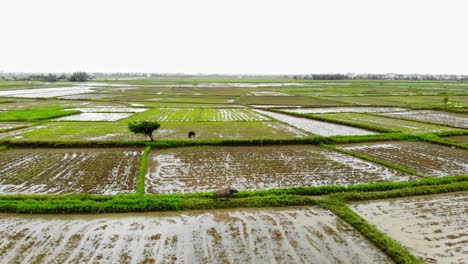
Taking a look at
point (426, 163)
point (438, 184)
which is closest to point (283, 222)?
point (438, 184)

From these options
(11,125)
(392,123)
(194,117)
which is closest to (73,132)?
(11,125)

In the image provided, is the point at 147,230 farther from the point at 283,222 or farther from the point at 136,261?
the point at 283,222

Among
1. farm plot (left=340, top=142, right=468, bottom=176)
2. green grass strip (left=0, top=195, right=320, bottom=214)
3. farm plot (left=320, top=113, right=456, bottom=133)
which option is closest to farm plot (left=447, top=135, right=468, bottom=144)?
farm plot (left=320, top=113, right=456, bottom=133)

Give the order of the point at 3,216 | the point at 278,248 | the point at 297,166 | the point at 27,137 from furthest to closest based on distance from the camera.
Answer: the point at 27,137
the point at 297,166
the point at 3,216
the point at 278,248

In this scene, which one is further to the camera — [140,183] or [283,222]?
[140,183]

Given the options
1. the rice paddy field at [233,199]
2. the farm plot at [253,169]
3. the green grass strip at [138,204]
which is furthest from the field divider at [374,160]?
the green grass strip at [138,204]

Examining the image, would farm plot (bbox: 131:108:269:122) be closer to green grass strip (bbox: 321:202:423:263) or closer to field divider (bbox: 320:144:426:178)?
field divider (bbox: 320:144:426:178)

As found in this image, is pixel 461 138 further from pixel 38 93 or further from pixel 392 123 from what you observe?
pixel 38 93
